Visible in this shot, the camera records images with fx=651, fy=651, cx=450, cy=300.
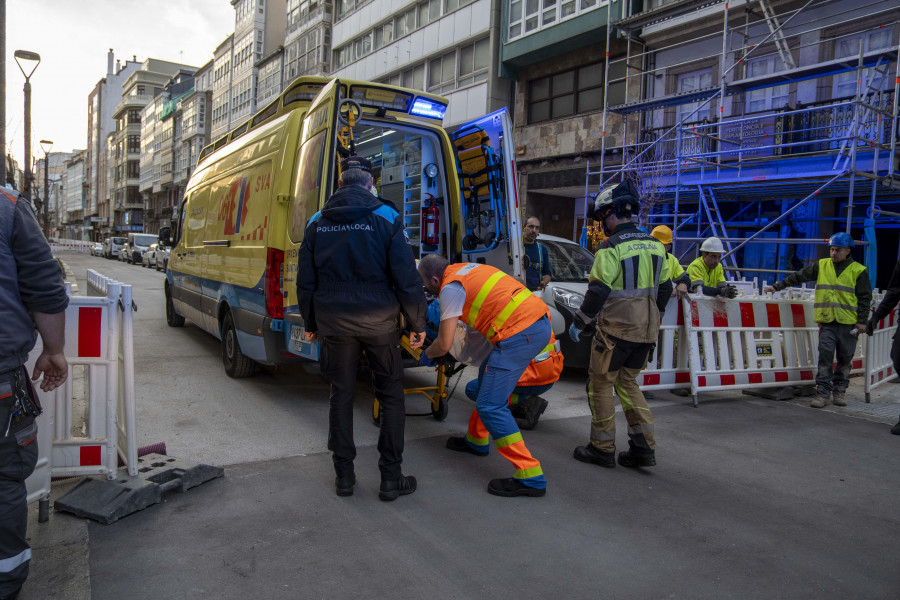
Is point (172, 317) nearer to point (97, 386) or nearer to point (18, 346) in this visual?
point (97, 386)

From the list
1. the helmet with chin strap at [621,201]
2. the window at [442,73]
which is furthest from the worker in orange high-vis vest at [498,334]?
the window at [442,73]

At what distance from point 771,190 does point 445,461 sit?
9968mm

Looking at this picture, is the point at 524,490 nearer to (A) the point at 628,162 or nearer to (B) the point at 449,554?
(B) the point at 449,554

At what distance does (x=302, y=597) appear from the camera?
263cm

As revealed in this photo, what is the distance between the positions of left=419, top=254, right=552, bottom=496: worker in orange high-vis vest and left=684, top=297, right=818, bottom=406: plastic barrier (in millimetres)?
3280

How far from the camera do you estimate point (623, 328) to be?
171 inches

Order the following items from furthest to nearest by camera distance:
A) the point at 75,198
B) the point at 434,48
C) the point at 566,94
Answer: the point at 75,198, the point at 434,48, the point at 566,94

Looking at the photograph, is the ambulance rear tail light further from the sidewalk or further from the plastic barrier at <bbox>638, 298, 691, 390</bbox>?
the plastic barrier at <bbox>638, 298, 691, 390</bbox>

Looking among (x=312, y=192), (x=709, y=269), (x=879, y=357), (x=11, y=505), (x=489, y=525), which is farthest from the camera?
(x=879, y=357)

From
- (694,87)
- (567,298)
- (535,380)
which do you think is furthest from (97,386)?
(694,87)

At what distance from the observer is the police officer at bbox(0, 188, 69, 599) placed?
2467mm

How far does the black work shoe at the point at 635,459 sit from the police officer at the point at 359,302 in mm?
1553

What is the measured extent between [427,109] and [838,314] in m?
4.59

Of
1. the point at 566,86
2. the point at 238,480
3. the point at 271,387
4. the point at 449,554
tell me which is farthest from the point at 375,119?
the point at 566,86
